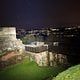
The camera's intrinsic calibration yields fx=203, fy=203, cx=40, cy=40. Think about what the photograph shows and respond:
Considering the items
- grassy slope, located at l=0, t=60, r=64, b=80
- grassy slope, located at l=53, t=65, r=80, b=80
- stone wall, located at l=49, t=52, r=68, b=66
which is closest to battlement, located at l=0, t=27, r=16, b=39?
grassy slope, located at l=0, t=60, r=64, b=80

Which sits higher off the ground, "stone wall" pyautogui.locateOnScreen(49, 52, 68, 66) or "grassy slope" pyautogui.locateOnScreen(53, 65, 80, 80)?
"stone wall" pyautogui.locateOnScreen(49, 52, 68, 66)

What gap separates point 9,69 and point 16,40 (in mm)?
646

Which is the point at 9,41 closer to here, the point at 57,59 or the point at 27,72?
the point at 27,72

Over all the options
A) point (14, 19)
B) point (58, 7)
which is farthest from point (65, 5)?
point (14, 19)

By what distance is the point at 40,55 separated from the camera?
4688 mm

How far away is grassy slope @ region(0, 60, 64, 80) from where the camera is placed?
14.3 feet

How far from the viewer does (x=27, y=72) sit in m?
4.53

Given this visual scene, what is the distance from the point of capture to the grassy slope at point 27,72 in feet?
14.3

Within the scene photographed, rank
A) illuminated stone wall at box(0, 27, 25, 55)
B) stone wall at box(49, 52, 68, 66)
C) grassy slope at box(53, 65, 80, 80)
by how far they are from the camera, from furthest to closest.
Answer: stone wall at box(49, 52, 68, 66) → grassy slope at box(53, 65, 80, 80) → illuminated stone wall at box(0, 27, 25, 55)

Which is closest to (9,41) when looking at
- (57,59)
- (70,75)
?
(57,59)

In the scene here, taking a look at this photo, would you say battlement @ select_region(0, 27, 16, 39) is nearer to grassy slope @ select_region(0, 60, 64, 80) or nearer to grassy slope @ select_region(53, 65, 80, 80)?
grassy slope @ select_region(0, 60, 64, 80)

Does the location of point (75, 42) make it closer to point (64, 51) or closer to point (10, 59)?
point (64, 51)

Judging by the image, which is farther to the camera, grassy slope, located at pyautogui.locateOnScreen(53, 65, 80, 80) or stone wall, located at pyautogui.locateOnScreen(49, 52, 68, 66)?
stone wall, located at pyautogui.locateOnScreen(49, 52, 68, 66)

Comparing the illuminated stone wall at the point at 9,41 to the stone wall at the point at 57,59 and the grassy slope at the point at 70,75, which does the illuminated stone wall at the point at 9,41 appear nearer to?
the stone wall at the point at 57,59
